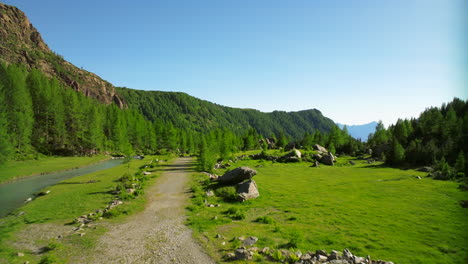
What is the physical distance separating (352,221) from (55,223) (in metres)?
28.8

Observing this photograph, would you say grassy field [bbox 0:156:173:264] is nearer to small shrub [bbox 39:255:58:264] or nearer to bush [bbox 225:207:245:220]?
small shrub [bbox 39:255:58:264]

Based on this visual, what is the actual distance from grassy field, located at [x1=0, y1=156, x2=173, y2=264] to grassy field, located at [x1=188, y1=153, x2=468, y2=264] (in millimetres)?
8415

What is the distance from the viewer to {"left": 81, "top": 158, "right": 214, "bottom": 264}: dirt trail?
14.5 meters

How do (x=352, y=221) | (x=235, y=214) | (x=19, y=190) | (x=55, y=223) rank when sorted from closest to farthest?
(x=352, y=221)
(x=55, y=223)
(x=235, y=214)
(x=19, y=190)

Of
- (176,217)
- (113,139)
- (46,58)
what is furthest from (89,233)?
(46,58)

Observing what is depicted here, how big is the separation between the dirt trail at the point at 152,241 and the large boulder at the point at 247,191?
789 cm

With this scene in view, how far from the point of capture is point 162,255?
14844 millimetres

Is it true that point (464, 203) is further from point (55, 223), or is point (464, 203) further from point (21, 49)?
point (21, 49)

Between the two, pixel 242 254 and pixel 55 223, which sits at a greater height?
pixel 242 254

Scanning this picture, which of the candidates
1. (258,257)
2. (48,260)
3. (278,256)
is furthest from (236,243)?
(48,260)

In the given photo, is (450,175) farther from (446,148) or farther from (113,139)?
(113,139)

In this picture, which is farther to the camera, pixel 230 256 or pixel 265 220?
pixel 265 220

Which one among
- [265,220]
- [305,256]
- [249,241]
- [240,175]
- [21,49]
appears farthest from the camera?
[21,49]

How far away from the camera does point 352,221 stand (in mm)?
20953
